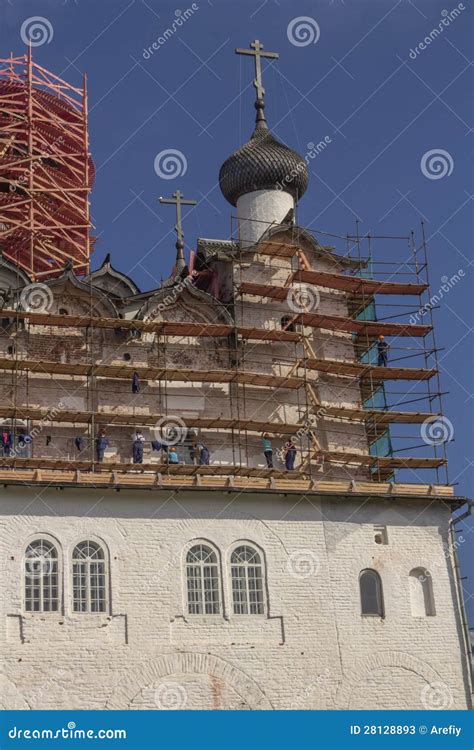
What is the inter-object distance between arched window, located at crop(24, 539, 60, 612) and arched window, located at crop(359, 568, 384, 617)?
7.68 meters

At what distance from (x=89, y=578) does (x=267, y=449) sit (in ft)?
21.5

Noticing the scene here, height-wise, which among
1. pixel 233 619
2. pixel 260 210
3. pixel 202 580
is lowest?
pixel 233 619

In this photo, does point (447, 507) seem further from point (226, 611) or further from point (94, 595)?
point (94, 595)

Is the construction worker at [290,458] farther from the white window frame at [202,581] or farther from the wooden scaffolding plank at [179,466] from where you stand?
the white window frame at [202,581]

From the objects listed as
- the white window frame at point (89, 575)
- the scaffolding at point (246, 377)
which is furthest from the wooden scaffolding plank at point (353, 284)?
the white window frame at point (89, 575)

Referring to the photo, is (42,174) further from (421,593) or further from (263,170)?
(421,593)

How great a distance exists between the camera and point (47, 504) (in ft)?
108

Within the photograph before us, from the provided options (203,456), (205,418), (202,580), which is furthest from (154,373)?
(202,580)

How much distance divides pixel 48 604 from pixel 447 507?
35.7 feet

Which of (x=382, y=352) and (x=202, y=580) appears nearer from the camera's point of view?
(x=202, y=580)

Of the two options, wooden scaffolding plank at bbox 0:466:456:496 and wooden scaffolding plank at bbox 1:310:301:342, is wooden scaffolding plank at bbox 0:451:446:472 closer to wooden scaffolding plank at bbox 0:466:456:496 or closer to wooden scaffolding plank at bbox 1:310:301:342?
wooden scaffolding plank at bbox 0:466:456:496

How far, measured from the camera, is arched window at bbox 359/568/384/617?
35191 millimetres

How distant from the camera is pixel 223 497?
3466 cm
